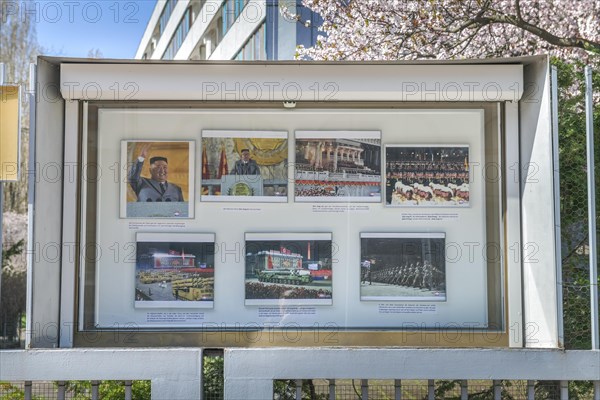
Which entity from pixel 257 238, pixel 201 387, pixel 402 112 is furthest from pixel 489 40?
pixel 201 387

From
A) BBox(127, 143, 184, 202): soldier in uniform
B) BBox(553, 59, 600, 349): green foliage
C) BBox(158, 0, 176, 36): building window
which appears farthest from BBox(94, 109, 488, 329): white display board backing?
BBox(158, 0, 176, 36): building window

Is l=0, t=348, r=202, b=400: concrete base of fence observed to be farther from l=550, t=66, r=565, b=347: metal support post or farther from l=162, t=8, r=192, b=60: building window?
l=162, t=8, r=192, b=60: building window

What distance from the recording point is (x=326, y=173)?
17.2 ft

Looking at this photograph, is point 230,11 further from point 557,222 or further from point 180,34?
point 557,222

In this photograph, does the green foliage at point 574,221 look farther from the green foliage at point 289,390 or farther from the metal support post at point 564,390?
the green foliage at point 289,390

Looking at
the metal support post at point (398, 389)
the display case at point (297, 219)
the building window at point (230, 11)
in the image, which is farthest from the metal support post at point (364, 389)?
the building window at point (230, 11)

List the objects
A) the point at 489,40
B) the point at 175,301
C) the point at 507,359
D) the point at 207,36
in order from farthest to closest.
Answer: the point at 207,36
the point at 489,40
the point at 175,301
the point at 507,359

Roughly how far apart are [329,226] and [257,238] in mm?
578

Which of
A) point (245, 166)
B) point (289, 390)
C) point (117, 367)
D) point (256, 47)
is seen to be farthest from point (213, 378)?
point (256, 47)

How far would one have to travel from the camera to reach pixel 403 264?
5.21 m

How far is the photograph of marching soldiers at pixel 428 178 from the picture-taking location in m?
5.21

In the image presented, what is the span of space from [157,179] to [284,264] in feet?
3.98

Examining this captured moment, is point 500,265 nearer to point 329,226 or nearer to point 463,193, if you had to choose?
point 463,193

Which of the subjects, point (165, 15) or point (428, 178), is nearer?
point (428, 178)
